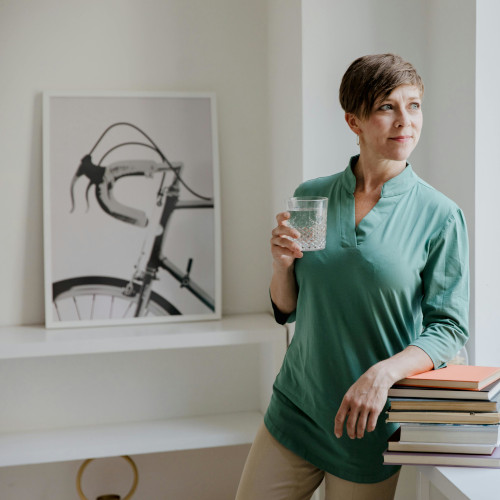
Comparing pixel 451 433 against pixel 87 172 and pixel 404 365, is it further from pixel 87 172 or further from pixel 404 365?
pixel 87 172

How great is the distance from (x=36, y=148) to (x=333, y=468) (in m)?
1.62

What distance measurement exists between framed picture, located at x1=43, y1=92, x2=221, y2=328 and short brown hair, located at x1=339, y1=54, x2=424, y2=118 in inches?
44.5

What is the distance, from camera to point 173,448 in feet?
7.72

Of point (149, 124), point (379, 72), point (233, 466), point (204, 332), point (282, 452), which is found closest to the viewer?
point (379, 72)

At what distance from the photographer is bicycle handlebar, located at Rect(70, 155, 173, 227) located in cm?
246

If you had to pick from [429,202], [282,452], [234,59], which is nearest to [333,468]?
[282,452]

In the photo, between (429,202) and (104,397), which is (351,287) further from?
(104,397)

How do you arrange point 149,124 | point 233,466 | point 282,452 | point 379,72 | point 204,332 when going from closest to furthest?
point 379,72 → point 282,452 → point 204,332 → point 149,124 → point 233,466

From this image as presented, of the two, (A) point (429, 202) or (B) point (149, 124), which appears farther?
(B) point (149, 124)

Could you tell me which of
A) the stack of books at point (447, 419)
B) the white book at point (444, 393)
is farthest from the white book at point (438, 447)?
the white book at point (444, 393)

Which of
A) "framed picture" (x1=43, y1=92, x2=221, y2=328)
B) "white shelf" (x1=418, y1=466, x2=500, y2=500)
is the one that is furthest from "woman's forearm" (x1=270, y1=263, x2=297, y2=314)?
"framed picture" (x1=43, y1=92, x2=221, y2=328)

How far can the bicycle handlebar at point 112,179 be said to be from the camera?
246cm

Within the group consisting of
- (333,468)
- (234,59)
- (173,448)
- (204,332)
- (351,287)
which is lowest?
(173,448)

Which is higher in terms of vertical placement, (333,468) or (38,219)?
(38,219)
